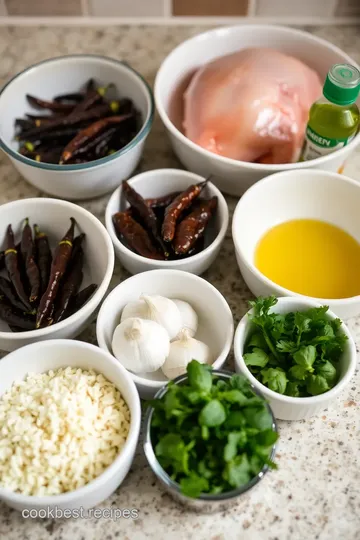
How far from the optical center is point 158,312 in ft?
3.05

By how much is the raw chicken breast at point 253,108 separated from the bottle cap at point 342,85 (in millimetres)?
156

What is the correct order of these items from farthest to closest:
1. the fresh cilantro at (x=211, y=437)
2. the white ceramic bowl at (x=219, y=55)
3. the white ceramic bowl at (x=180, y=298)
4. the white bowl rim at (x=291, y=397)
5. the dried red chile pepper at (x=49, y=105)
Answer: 1. the dried red chile pepper at (x=49, y=105)
2. the white ceramic bowl at (x=219, y=55)
3. the white ceramic bowl at (x=180, y=298)
4. the white bowl rim at (x=291, y=397)
5. the fresh cilantro at (x=211, y=437)

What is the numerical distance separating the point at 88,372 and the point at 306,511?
0.39m

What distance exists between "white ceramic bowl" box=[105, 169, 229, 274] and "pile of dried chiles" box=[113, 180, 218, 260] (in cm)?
2

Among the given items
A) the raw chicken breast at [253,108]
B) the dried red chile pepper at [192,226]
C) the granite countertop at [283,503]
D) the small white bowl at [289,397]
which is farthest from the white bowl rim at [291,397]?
the raw chicken breast at [253,108]

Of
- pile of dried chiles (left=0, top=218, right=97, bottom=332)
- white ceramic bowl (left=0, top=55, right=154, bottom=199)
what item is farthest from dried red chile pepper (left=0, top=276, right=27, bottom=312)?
white ceramic bowl (left=0, top=55, right=154, bottom=199)

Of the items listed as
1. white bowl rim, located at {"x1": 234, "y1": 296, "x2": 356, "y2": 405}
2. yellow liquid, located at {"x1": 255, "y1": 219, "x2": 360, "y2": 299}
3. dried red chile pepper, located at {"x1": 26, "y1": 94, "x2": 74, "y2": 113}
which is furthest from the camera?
dried red chile pepper, located at {"x1": 26, "y1": 94, "x2": 74, "y2": 113}

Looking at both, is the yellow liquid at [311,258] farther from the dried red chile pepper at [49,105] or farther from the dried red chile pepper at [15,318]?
the dried red chile pepper at [49,105]

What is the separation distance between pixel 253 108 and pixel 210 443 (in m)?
0.70

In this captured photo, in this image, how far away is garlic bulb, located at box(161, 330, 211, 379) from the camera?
2.95 ft

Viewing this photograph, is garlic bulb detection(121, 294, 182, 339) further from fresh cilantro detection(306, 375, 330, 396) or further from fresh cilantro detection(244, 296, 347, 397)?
fresh cilantro detection(306, 375, 330, 396)

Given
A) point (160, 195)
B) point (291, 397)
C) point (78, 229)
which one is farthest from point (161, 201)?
point (291, 397)

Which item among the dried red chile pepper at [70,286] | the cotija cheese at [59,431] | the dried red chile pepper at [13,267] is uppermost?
the dried red chile pepper at [13,267]

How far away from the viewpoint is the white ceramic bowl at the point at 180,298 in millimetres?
927
